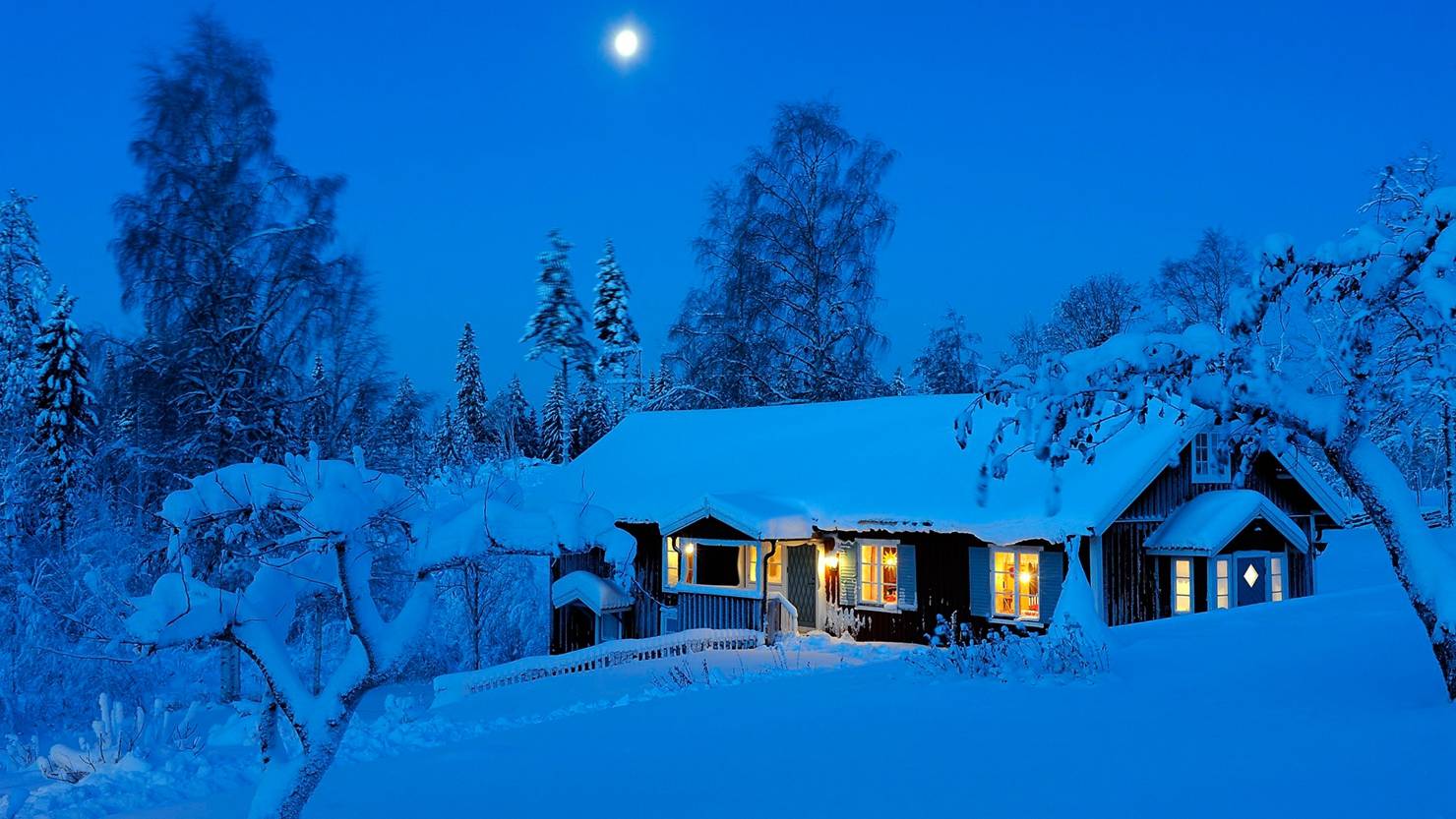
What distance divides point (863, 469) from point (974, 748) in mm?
15237

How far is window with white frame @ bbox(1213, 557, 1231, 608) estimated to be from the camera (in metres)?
19.8

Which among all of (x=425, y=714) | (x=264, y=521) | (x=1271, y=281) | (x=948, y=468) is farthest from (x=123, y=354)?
(x=1271, y=281)

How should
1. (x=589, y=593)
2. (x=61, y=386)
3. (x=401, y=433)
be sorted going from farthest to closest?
(x=61, y=386) < (x=589, y=593) < (x=401, y=433)

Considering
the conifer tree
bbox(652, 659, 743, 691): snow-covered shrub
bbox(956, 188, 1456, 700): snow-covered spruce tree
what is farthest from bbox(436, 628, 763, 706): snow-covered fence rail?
bbox(956, 188, 1456, 700): snow-covered spruce tree

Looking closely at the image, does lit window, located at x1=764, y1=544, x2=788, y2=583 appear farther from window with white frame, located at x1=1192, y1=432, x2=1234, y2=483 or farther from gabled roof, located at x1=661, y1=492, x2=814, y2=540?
window with white frame, located at x1=1192, y1=432, x2=1234, y2=483

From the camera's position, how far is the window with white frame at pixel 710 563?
21656 millimetres

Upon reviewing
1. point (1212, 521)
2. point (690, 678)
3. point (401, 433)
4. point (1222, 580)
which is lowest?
point (690, 678)

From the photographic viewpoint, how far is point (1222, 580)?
1998 centimetres

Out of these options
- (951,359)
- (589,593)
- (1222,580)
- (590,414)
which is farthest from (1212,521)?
(590,414)

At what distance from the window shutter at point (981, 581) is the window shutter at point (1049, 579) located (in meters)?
1.04

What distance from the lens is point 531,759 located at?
8.34 metres

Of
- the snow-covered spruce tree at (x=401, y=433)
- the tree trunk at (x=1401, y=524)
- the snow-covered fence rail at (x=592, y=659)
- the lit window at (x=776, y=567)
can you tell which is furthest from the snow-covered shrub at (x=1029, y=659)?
the snow-covered spruce tree at (x=401, y=433)

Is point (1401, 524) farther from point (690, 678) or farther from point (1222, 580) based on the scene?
point (1222, 580)

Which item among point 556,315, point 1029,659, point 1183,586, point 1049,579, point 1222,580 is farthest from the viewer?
point 556,315
